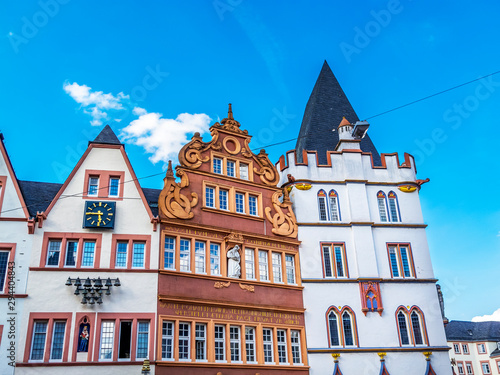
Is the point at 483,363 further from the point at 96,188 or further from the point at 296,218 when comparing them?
the point at 96,188

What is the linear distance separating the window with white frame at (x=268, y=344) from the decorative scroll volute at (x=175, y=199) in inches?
298

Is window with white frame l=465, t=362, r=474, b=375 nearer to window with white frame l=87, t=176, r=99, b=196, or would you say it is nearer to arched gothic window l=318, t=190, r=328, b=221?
arched gothic window l=318, t=190, r=328, b=221

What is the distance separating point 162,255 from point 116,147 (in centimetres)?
672

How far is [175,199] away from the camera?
29375 millimetres

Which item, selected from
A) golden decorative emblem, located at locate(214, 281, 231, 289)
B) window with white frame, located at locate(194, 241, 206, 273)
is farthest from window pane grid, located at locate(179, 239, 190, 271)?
golden decorative emblem, located at locate(214, 281, 231, 289)

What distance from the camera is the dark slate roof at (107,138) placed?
97.5 ft

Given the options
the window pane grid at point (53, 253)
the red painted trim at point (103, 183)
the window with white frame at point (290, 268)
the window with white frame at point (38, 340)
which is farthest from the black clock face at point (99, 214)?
the window with white frame at point (290, 268)

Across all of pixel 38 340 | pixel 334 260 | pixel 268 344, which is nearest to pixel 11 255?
pixel 38 340

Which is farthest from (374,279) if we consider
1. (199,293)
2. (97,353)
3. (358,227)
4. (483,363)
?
(483,363)

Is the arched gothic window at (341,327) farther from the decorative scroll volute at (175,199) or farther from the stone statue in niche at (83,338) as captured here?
the stone statue in niche at (83,338)

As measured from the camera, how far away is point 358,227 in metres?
33.3

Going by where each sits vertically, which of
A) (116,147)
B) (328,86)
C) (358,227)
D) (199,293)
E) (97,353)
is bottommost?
(97,353)

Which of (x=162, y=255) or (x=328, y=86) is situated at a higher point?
(x=328, y=86)

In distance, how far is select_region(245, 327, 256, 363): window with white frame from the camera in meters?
28.4
